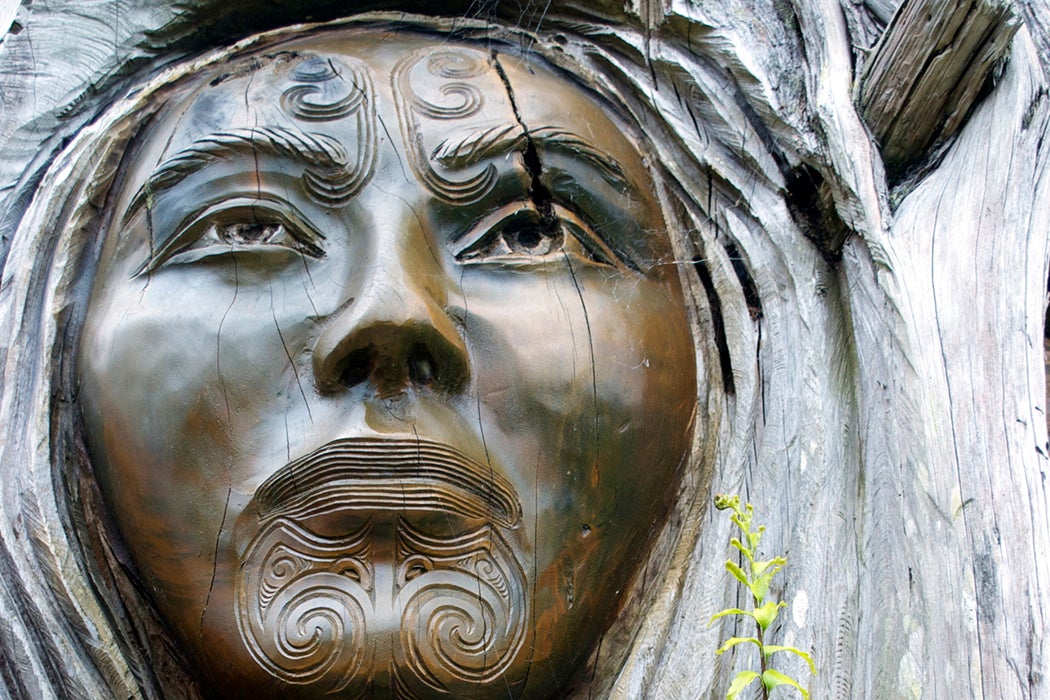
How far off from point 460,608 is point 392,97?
74 cm

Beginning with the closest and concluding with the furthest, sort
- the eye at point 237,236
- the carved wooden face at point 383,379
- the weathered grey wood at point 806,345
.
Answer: the weathered grey wood at point 806,345
the carved wooden face at point 383,379
the eye at point 237,236

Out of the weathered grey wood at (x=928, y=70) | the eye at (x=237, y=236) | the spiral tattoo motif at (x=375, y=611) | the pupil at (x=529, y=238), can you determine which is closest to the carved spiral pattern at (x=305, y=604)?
the spiral tattoo motif at (x=375, y=611)

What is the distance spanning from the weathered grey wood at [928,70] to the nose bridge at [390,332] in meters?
0.65

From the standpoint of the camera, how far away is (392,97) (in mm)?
1692

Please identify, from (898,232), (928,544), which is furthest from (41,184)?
(928,544)

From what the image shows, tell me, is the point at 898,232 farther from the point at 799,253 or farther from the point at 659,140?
the point at 659,140

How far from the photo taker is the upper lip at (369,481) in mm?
1442

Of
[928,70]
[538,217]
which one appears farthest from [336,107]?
[928,70]

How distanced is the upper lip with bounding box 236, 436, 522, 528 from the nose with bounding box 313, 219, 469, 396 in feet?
0.29

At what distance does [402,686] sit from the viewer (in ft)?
4.72

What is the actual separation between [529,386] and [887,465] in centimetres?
47

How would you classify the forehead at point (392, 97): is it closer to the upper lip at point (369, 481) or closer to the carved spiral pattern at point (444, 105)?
the carved spiral pattern at point (444, 105)

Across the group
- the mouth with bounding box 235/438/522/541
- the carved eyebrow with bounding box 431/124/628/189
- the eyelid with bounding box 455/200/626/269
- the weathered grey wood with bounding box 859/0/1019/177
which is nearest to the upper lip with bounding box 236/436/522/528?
the mouth with bounding box 235/438/522/541

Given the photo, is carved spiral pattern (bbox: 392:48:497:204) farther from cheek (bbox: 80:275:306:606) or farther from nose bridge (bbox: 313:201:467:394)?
cheek (bbox: 80:275:306:606)
